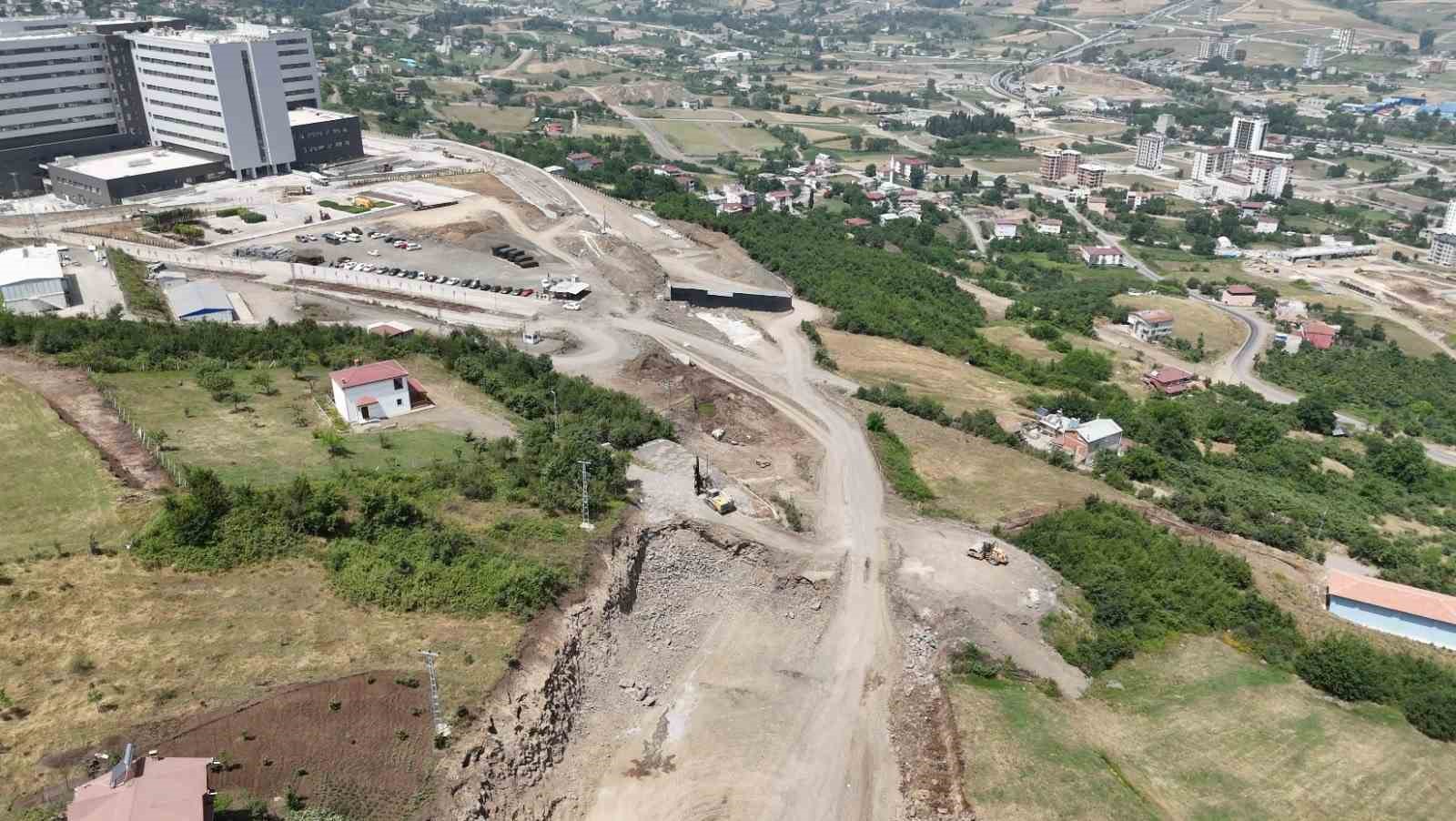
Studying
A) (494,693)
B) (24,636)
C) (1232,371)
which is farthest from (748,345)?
(1232,371)

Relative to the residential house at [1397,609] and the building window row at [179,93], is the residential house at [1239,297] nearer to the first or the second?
the residential house at [1397,609]

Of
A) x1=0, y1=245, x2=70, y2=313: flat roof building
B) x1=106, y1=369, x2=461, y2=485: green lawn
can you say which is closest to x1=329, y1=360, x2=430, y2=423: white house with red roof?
x1=106, y1=369, x2=461, y2=485: green lawn

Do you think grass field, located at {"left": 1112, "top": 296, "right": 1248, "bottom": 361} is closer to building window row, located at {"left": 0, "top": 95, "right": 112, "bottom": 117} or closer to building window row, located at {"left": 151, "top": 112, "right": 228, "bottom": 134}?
building window row, located at {"left": 151, "top": 112, "right": 228, "bottom": 134}

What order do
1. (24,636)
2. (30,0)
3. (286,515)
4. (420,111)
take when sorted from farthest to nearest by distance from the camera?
1. (30,0)
2. (420,111)
3. (286,515)
4. (24,636)

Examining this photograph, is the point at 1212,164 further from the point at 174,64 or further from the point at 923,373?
the point at 174,64

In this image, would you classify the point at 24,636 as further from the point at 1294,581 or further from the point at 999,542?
the point at 1294,581

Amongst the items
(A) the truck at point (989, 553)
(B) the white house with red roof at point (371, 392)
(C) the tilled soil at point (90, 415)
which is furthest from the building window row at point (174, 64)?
(A) the truck at point (989, 553)
